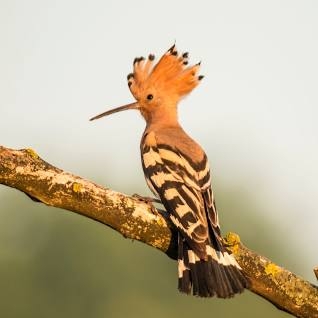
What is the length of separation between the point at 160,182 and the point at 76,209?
87 centimetres

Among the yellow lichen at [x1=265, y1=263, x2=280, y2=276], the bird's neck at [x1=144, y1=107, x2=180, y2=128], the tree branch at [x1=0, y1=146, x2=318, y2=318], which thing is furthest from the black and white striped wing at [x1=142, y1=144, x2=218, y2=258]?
the bird's neck at [x1=144, y1=107, x2=180, y2=128]

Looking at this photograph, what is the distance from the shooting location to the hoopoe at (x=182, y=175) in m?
4.83

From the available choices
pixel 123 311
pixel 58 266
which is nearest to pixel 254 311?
pixel 123 311

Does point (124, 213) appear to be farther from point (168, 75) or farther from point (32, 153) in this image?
point (168, 75)

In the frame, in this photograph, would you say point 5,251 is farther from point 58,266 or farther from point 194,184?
point 194,184

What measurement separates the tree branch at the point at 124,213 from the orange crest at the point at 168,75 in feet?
5.88

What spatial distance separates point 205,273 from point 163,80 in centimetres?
189

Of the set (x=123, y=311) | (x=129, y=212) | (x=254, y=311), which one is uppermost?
(x=123, y=311)

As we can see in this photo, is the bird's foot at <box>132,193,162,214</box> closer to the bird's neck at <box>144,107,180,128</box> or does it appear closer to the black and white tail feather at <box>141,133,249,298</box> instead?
the black and white tail feather at <box>141,133,249,298</box>

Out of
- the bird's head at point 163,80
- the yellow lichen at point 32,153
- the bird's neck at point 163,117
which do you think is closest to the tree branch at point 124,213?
the yellow lichen at point 32,153

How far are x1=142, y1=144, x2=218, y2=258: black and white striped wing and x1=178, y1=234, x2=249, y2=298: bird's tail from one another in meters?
0.04

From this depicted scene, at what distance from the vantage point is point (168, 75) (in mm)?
6488

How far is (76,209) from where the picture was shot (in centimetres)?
448

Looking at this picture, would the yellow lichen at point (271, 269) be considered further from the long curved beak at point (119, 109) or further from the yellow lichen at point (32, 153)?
Result: the long curved beak at point (119, 109)
